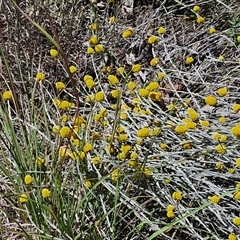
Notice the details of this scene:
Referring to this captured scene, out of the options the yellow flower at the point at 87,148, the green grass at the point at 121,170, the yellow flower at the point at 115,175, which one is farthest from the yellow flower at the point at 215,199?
the yellow flower at the point at 87,148

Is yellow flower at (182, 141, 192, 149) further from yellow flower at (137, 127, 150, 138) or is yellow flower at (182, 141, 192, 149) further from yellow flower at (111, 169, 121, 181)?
yellow flower at (111, 169, 121, 181)

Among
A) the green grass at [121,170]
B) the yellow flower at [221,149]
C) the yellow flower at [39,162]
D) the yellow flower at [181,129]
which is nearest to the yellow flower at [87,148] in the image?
the green grass at [121,170]

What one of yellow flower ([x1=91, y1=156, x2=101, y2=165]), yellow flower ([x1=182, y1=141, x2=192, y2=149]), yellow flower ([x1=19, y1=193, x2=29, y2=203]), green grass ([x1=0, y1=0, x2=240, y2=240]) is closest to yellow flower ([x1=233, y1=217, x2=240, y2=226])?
green grass ([x1=0, y1=0, x2=240, y2=240])

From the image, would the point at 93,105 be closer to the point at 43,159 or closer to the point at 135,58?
the point at 43,159

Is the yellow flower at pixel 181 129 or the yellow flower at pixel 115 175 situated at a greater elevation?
the yellow flower at pixel 181 129

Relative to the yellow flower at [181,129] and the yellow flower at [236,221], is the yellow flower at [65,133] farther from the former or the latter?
the yellow flower at [236,221]

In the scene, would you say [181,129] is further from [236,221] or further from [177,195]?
[236,221]

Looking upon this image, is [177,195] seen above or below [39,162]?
below

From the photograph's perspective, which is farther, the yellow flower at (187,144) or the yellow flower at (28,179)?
the yellow flower at (187,144)

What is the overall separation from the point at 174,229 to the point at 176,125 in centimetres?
33

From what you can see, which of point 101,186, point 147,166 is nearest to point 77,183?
point 101,186

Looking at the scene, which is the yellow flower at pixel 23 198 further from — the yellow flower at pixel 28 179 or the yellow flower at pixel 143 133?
the yellow flower at pixel 143 133

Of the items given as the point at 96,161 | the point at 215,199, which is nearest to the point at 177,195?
the point at 215,199

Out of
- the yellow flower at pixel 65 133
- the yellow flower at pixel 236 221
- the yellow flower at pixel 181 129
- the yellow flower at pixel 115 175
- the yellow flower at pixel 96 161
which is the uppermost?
the yellow flower at pixel 65 133
